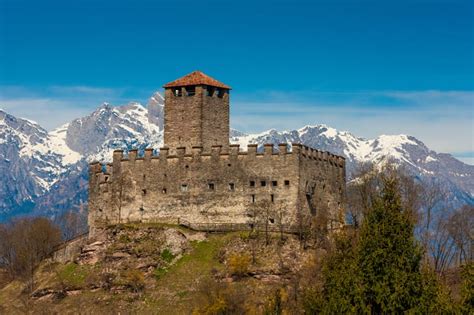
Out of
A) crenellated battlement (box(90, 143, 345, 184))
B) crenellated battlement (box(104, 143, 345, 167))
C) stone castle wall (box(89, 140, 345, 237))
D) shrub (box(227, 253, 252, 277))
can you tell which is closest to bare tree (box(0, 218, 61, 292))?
stone castle wall (box(89, 140, 345, 237))

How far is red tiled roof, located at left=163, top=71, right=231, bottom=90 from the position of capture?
292 ft

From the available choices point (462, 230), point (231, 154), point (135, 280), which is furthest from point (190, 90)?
point (462, 230)

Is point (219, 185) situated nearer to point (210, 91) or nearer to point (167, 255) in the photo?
point (167, 255)

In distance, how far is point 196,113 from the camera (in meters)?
88.4

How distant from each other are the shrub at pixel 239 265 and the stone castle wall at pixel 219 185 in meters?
6.25

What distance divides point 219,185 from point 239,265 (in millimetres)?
10585

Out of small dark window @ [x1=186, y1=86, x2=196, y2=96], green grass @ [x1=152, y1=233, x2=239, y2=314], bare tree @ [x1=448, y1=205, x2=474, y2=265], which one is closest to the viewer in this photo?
green grass @ [x1=152, y1=233, x2=239, y2=314]

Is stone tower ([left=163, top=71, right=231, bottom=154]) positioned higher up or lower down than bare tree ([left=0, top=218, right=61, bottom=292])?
higher up

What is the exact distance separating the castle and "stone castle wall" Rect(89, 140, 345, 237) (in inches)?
3.6

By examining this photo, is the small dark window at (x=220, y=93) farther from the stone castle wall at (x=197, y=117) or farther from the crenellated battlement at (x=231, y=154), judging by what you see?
the crenellated battlement at (x=231, y=154)

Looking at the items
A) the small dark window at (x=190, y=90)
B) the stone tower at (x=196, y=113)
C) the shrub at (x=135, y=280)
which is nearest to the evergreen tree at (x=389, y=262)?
the shrub at (x=135, y=280)

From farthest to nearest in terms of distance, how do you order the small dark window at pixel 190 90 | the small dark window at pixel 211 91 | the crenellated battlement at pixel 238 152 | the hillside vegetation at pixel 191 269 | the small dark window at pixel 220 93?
the small dark window at pixel 220 93 → the small dark window at pixel 211 91 → the small dark window at pixel 190 90 → the crenellated battlement at pixel 238 152 → the hillside vegetation at pixel 191 269

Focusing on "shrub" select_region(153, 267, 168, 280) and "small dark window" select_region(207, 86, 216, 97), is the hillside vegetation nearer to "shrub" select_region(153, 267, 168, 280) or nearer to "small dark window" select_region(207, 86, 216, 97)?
"shrub" select_region(153, 267, 168, 280)

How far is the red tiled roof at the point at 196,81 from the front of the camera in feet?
292
